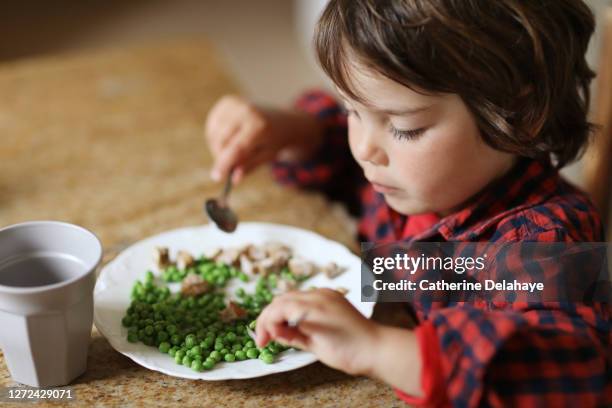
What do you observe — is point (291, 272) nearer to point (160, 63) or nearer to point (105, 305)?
point (105, 305)

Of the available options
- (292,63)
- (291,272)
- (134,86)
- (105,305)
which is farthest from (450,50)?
(292,63)

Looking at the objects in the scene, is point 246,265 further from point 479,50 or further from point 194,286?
point 479,50

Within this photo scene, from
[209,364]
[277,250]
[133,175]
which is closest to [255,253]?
[277,250]

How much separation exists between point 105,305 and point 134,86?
75 cm

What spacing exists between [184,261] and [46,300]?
0.97ft

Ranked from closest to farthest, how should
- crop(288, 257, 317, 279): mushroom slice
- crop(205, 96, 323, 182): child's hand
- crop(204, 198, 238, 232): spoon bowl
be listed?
crop(288, 257, 317, 279): mushroom slice → crop(204, 198, 238, 232): spoon bowl → crop(205, 96, 323, 182): child's hand

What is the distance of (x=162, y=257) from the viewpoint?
1.00 m

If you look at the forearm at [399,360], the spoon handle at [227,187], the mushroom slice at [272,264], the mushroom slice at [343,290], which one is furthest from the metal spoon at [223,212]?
the forearm at [399,360]

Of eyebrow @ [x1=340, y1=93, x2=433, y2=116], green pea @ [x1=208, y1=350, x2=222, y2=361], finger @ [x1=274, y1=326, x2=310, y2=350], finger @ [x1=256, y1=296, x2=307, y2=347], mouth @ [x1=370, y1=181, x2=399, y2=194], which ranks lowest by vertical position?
green pea @ [x1=208, y1=350, x2=222, y2=361]

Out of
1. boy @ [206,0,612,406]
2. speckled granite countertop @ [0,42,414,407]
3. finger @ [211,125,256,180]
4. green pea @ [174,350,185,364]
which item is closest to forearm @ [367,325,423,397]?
boy @ [206,0,612,406]

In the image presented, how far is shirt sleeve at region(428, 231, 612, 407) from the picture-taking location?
68cm

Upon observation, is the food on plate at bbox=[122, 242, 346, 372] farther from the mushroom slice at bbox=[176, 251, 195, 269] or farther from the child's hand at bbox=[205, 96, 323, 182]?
the child's hand at bbox=[205, 96, 323, 182]

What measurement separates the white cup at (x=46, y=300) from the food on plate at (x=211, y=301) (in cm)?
9

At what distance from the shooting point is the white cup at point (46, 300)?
0.73m
